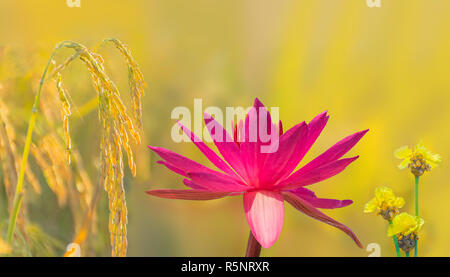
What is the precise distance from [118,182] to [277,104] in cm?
27

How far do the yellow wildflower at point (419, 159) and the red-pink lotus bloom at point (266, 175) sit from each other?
4.8 inches

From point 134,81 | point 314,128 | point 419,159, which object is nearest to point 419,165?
point 419,159

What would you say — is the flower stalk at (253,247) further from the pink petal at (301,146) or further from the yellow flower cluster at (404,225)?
the yellow flower cluster at (404,225)

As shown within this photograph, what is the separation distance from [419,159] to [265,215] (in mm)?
200

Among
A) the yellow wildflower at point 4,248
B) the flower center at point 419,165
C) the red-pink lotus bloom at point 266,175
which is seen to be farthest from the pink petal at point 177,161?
the flower center at point 419,165

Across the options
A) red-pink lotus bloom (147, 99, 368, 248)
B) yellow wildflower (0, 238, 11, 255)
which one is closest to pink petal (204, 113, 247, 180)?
red-pink lotus bloom (147, 99, 368, 248)

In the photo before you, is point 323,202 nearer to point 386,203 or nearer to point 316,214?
point 316,214

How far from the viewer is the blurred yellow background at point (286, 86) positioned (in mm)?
454

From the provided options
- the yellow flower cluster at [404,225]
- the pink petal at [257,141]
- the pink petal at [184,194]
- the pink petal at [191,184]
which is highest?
the pink petal at [257,141]

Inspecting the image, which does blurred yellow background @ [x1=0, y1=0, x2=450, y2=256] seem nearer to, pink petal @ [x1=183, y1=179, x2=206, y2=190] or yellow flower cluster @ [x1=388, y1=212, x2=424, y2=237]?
yellow flower cluster @ [x1=388, y1=212, x2=424, y2=237]

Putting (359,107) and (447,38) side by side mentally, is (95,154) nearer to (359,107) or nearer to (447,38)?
(359,107)

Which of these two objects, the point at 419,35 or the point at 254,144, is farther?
the point at 419,35

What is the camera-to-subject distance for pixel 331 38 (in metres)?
0.49

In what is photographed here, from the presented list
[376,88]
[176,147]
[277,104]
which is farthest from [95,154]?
[376,88]
